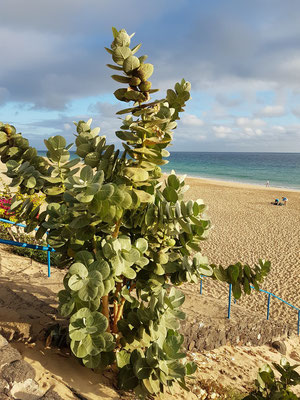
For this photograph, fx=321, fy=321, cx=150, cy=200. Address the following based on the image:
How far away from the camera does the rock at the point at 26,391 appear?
103 inches

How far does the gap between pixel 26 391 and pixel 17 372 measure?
0.18 metres

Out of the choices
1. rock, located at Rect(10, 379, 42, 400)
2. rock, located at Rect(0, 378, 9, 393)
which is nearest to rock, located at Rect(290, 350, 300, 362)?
rock, located at Rect(10, 379, 42, 400)

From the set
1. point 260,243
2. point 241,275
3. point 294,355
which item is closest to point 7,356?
point 241,275

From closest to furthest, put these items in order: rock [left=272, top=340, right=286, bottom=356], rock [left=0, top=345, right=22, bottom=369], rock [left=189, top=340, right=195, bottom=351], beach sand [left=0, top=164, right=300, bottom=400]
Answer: rock [left=0, top=345, right=22, bottom=369] → beach sand [left=0, top=164, right=300, bottom=400] → rock [left=189, top=340, right=195, bottom=351] → rock [left=272, top=340, right=286, bottom=356]

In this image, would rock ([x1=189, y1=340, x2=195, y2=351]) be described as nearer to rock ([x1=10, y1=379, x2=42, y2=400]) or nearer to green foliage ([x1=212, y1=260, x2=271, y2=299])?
green foliage ([x1=212, y1=260, x2=271, y2=299])

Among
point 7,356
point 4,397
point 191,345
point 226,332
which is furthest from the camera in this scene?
point 226,332

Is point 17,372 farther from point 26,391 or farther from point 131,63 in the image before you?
point 131,63

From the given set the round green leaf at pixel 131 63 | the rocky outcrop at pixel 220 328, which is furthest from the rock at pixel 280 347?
the round green leaf at pixel 131 63

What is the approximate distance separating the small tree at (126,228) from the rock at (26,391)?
1.57 feet

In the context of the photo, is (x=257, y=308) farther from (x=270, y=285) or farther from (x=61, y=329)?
(x=61, y=329)

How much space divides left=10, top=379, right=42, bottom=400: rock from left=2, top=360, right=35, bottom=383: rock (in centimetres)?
4

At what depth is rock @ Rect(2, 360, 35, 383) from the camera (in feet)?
8.89

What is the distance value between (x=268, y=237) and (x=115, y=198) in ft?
61.4

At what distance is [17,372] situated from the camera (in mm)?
2777
